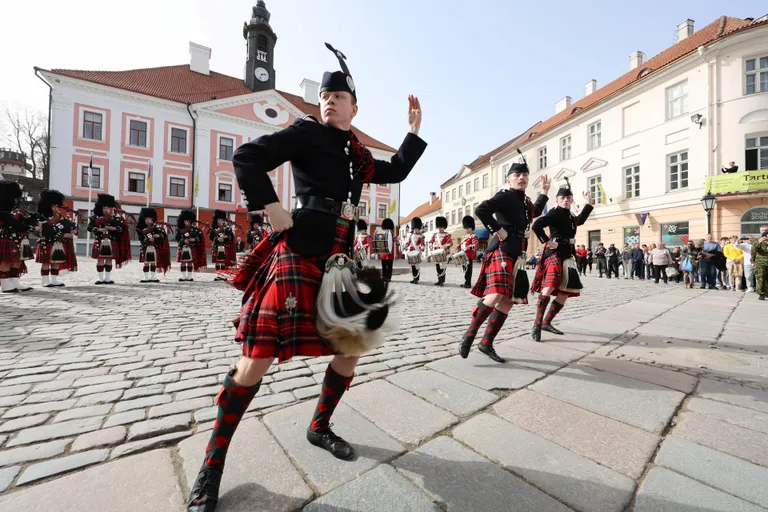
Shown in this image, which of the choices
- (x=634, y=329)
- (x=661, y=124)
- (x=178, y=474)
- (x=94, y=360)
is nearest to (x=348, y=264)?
(x=178, y=474)

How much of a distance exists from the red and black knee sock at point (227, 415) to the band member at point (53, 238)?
967cm

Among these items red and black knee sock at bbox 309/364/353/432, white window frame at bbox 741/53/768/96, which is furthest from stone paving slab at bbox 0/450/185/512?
white window frame at bbox 741/53/768/96

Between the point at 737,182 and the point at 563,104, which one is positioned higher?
the point at 563,104

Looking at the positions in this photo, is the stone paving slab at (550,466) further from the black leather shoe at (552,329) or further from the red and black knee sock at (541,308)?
the black leather shoe at (552,329)

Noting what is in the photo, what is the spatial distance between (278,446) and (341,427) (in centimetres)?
37

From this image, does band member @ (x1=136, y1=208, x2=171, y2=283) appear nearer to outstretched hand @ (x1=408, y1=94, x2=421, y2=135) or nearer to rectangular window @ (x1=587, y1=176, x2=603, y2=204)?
outstretched hand @ (x1=408, y1=94, x2=421, y2=135)

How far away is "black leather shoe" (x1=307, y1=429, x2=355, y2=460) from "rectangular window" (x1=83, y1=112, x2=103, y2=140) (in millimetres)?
32553

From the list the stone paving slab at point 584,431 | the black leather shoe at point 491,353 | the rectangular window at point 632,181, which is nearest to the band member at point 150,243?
the black leather shoe at point 491,353

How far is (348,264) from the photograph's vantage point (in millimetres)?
1737

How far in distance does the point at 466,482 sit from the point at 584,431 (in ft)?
3.03

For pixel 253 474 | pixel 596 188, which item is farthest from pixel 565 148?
pixel 253 474

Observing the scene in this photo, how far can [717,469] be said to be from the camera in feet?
5.56

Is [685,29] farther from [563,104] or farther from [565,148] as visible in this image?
[563,104]

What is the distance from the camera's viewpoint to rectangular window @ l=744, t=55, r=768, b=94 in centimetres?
1709
